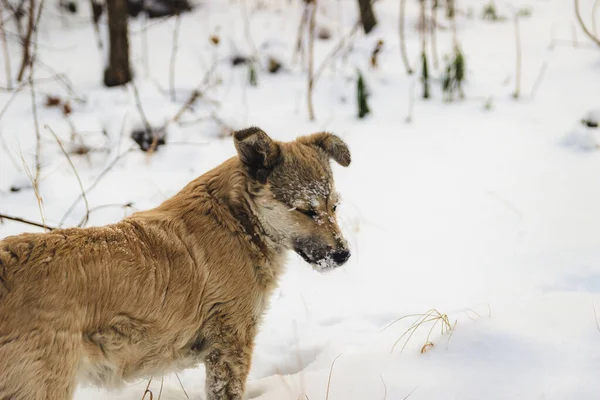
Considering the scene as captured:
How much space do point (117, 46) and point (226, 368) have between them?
581 centimetres

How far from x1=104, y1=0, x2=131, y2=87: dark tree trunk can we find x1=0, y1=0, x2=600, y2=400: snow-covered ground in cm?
24

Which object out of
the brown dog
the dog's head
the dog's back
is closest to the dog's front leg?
the brown dog

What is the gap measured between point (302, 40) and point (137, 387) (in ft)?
22.3

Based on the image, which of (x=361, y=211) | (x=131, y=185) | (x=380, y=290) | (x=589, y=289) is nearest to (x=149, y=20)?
(x=131, y=185)

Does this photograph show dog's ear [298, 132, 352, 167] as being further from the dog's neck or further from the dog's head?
the dog's neck

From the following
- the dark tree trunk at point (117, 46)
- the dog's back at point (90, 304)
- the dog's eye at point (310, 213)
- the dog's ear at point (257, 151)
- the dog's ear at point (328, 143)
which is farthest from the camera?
the dark tree trunk at point (117, 46)

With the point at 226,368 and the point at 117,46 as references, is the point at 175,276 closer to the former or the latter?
the point at 226,368

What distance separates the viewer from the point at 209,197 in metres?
3.12

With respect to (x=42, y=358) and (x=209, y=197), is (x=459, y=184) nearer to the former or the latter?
(x=209, y=197)

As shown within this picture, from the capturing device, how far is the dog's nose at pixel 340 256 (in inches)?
120

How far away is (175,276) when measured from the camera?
9.00 ft

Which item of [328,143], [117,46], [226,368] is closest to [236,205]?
[328,143]

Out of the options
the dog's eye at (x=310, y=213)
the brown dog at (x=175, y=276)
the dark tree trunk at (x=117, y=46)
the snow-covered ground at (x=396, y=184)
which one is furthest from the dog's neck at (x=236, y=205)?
the dark tree trunk at (x=117, y=46)

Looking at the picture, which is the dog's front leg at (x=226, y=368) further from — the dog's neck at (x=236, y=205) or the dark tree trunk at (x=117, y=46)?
the dark tree trunk at (x=117, y=46)
